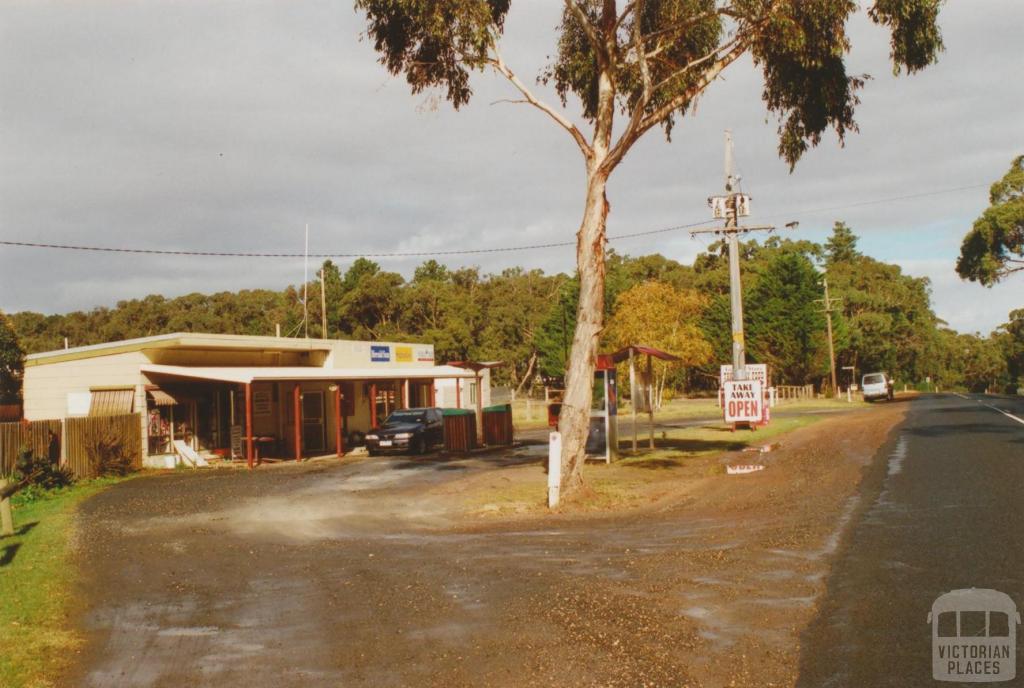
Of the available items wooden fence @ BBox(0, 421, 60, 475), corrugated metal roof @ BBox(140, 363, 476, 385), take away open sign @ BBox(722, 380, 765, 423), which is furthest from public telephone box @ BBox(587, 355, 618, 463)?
wooden fence @ BBox(0, 421, 60, 475)

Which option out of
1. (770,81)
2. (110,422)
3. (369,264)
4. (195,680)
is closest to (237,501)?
(110,422)

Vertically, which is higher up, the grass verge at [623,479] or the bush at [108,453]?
the bush at [108,453]

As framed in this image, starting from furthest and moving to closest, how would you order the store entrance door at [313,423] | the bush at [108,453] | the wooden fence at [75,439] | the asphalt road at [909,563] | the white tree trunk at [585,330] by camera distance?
the store entrance door at [313,423] → the bush at [108,453] → the wooden fence at [75,439] → the white tree trunk at [585,330] → the asphalt road at [909,563]

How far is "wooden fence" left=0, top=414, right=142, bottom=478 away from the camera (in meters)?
21.3

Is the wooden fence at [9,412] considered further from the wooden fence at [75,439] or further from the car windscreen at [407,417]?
the car windscreen at [407,417]

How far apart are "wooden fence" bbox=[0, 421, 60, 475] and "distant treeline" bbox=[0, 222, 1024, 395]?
1304 inches

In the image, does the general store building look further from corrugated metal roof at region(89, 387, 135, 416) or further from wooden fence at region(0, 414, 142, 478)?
wooden fence at region(0, 414, 142, 478)

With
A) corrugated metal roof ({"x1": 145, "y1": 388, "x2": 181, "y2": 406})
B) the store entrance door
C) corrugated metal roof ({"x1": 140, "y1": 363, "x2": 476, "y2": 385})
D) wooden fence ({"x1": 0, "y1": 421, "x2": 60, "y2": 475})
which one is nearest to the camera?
wooden fence ({"x1": 0, "y1": 421, "x2": 60, "y2": 475})

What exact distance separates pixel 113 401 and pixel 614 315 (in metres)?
36.1

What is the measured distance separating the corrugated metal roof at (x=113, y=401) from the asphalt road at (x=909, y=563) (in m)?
19.5

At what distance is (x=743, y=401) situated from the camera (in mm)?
28969

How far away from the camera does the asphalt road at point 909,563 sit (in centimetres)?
566

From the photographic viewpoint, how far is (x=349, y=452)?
30578 mm

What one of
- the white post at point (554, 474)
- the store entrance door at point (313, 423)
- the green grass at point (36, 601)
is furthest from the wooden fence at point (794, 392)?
the green grass at point (36, 601)
